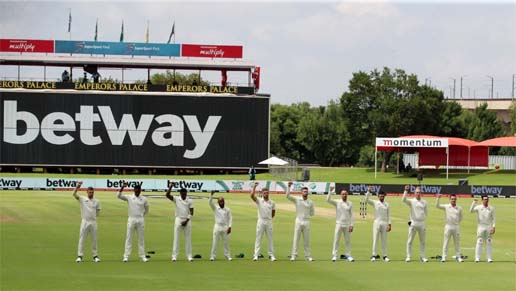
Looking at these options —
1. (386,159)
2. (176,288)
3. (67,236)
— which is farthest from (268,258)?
(386,159)

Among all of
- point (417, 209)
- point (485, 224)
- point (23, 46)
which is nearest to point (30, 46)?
point (23, 46)

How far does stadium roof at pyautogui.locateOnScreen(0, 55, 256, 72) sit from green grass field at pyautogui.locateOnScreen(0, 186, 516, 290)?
4103 centimetres

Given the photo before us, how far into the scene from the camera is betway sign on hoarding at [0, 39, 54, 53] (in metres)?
84.2

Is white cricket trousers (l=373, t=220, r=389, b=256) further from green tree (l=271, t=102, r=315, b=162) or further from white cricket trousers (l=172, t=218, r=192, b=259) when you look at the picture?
green tree (l=271, t=102, r=315, b=162)

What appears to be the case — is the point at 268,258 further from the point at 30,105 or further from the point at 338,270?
the point at 30,105

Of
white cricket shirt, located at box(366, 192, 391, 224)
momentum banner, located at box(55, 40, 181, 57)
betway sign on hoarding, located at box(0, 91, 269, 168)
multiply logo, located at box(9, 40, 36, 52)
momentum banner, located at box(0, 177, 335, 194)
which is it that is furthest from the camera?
multiply logo, located at box(9, 40, 36, 52)

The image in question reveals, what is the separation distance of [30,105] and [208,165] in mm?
15713

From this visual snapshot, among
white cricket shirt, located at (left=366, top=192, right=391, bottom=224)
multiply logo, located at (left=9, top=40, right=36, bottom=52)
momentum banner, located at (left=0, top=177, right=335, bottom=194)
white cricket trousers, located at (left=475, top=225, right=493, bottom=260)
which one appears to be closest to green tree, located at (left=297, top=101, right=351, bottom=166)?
multiply logo, located at (left=9, top=40, right=36, bottom=52)

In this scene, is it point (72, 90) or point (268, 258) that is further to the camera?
point (72, 90)

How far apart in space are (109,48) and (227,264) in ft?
201

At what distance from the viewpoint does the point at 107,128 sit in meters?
80.9

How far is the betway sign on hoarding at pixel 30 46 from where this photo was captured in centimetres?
8419

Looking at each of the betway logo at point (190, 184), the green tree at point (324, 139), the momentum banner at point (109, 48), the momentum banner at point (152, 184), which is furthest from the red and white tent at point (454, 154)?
the green tree at point (324, 139)

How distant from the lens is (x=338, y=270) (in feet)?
81.8
